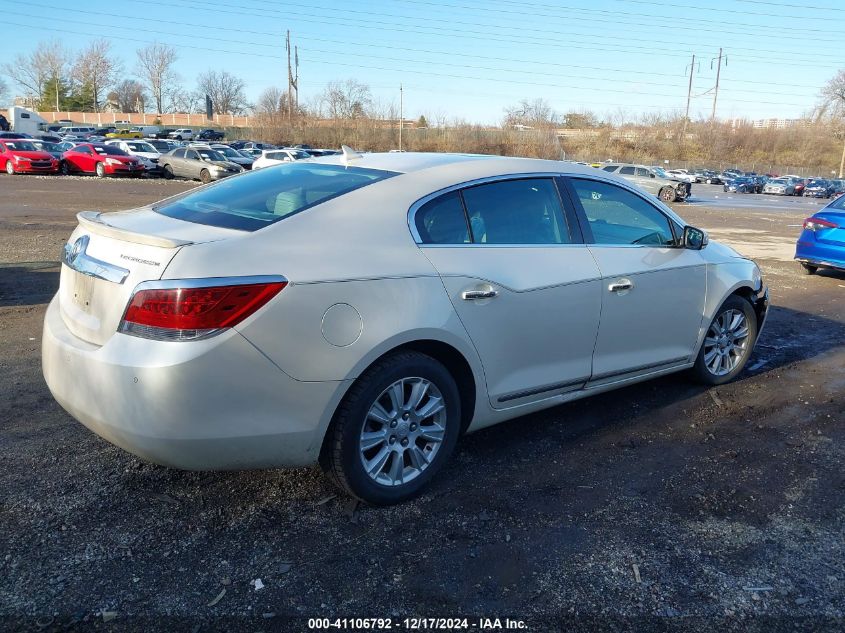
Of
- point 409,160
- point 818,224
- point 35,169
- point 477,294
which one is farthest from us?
point 35,169

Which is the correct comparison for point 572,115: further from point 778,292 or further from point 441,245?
point 441,245

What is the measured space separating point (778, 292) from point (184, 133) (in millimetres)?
63873

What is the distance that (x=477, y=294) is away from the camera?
3.61 m

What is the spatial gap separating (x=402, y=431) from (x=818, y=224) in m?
9.62

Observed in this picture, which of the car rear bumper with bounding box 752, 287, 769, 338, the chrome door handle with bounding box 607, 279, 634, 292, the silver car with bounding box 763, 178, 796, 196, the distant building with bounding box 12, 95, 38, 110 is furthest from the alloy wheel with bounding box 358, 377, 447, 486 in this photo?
the distant building with bounding box 12, 95, 38, 110

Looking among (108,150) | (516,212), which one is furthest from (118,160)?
(516,212)

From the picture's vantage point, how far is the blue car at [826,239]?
1039 cm

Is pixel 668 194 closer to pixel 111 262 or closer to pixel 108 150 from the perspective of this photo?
pixel 108 150

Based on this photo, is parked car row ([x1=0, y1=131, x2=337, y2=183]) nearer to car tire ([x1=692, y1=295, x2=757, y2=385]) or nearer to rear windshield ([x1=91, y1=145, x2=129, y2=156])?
rear windshield ([x1=91, y1=145, x2=129, y2=156])

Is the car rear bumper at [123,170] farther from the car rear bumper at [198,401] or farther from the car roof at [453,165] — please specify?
the car rear bumper at [198,401]

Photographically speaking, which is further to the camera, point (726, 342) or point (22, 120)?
point (22, 120)

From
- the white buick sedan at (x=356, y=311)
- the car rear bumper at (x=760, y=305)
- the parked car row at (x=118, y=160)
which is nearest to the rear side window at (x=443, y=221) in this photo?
the white buick sedan at (x=356, y=311)

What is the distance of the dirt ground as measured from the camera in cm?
276

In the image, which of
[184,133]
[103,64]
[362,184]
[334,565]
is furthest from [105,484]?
[103,64]
